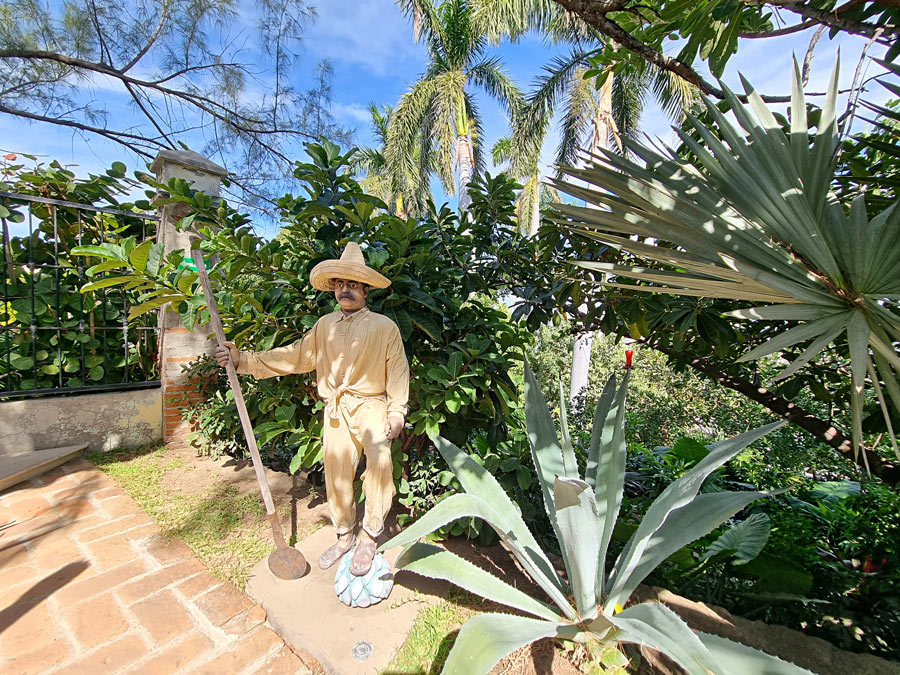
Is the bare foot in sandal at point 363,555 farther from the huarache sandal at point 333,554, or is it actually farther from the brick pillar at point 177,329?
the brick pillar at point 177,329

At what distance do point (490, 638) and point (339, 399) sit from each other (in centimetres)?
131

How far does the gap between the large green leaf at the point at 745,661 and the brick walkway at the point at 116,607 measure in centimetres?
156

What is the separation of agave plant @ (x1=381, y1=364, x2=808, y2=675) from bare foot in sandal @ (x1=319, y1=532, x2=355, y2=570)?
32.1 inches

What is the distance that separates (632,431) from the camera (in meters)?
5.21

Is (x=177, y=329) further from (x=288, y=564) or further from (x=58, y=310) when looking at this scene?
(x=288, y=564)

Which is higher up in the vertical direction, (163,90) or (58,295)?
(163,90)

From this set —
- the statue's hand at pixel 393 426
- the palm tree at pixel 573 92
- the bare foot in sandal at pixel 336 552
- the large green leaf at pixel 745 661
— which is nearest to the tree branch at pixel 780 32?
the large green leaf at pixel 745 661

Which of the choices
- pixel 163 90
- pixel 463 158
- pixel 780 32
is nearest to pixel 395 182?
pixel 463 158

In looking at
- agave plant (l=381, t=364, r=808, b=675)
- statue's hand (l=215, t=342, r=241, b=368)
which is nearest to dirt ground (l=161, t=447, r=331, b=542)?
statue's hand (l=215, t=342, r=241, b=368)

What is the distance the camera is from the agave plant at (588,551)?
1154mm

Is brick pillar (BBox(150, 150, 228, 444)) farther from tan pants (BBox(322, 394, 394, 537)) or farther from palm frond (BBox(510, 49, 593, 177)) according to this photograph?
palm frond (BBox(510, 49, 593, 177))

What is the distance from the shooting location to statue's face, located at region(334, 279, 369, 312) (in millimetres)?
2062

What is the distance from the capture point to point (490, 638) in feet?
4.02

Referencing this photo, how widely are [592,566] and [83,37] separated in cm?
621
